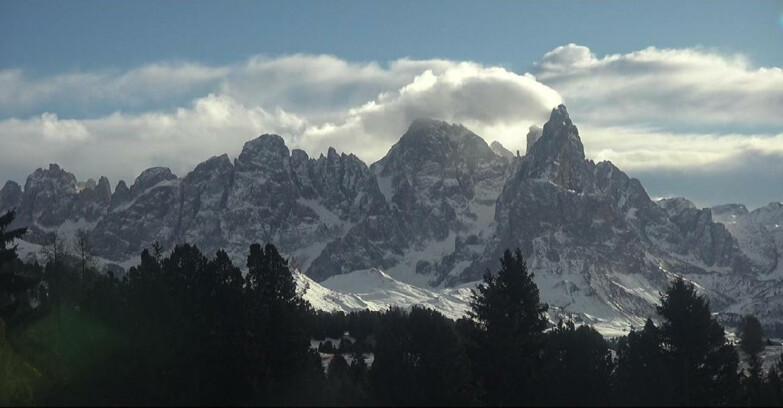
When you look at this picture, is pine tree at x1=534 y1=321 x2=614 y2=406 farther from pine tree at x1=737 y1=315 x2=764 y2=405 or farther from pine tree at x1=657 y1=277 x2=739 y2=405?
pine tree at x1=737 y1=315 x2=764 y2=405

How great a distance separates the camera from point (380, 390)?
7450 cm

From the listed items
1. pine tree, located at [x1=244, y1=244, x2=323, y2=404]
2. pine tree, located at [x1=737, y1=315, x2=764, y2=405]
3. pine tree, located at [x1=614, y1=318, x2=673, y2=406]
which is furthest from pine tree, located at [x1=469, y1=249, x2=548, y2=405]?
pine tree, located at [x1=737, y1=315, x2=764, y2=405]

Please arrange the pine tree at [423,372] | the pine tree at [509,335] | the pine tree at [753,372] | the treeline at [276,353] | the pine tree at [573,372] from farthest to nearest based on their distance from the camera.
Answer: the pine tree at [753,372] < the pine tree at [509,335] < the pine tree at [573,372] < the pine tree at [423,372] < the treeline at [276,353]

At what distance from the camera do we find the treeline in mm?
59562

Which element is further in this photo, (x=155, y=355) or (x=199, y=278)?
(x=199, y=278)

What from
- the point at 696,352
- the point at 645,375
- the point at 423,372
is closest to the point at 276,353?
the point at 423,372

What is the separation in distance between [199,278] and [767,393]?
41.0 meters

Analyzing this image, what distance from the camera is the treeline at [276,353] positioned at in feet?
195

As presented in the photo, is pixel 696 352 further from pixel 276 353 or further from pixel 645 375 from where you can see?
pixel 276 353

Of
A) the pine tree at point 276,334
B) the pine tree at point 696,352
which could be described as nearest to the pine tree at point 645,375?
the pine tree at point 696,352

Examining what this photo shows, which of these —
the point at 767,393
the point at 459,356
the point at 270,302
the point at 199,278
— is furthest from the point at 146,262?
the point at 767,393

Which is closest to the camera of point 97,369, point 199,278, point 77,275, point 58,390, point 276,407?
point 276,407

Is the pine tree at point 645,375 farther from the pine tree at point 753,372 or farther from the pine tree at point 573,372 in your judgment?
the pine tree at point 753,372

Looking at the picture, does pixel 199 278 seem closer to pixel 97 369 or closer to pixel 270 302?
pixel 270 302
